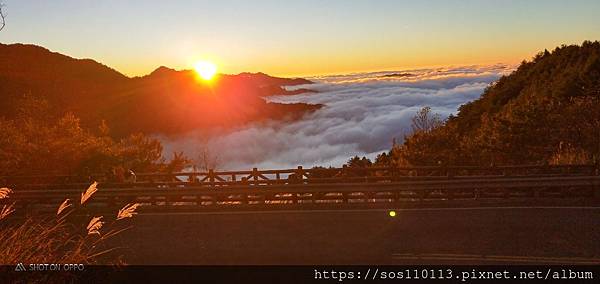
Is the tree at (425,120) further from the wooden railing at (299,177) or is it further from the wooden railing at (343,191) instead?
the wooden railing at (343,191)

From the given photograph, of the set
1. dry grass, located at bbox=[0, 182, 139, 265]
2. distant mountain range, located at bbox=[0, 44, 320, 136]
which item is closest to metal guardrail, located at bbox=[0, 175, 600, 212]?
dry grass, located at bbox=[0, 182, 139, 265]

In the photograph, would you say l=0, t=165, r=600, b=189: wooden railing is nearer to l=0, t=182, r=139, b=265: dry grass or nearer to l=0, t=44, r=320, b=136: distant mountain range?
l=0, t=182, r=139, b=265: dry grass

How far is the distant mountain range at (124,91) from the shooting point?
11731 cm

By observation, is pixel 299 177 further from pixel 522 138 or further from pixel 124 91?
pixel 124 91

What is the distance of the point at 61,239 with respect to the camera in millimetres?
12055

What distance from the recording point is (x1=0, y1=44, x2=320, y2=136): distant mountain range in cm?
11731

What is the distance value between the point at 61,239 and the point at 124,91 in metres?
157

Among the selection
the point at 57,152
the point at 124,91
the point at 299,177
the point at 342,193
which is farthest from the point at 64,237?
the point at 124,91

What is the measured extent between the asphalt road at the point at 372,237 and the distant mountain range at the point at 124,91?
298 feet

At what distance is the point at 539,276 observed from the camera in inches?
332

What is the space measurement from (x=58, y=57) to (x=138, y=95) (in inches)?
949

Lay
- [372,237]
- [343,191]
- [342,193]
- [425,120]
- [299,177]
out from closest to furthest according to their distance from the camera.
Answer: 1. [372,237]
2. [343,191]
3. [342,193]
4. [299,177]
5. [425,120]

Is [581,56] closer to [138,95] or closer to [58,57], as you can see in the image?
[138,95]

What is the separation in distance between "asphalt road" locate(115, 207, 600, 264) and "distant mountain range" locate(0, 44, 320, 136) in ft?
298
